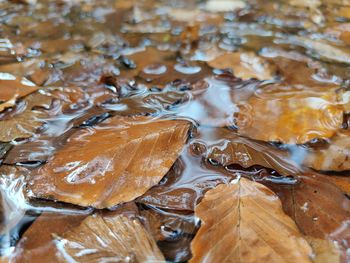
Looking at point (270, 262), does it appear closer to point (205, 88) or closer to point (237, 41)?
point (205, 88)

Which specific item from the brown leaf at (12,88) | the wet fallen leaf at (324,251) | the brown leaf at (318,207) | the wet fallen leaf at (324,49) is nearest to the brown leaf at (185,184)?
the brown leaf at (318,207)

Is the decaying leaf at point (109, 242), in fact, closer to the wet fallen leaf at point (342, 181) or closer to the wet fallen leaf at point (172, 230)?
the wet fallen leaf at point (172, 230)

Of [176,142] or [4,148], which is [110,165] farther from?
[4,148]

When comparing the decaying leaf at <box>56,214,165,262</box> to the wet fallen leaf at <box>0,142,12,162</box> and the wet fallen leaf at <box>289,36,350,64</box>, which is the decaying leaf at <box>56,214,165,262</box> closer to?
the wet fallen leaf at <box>0,142,12,162</box>

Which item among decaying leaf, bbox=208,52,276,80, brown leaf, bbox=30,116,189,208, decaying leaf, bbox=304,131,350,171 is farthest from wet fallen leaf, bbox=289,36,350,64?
brown leaf, bbox=30,116,189,208

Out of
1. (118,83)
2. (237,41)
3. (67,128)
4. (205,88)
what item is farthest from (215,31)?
(67,128)

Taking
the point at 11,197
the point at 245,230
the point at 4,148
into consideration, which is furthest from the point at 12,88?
the point at 245,230
